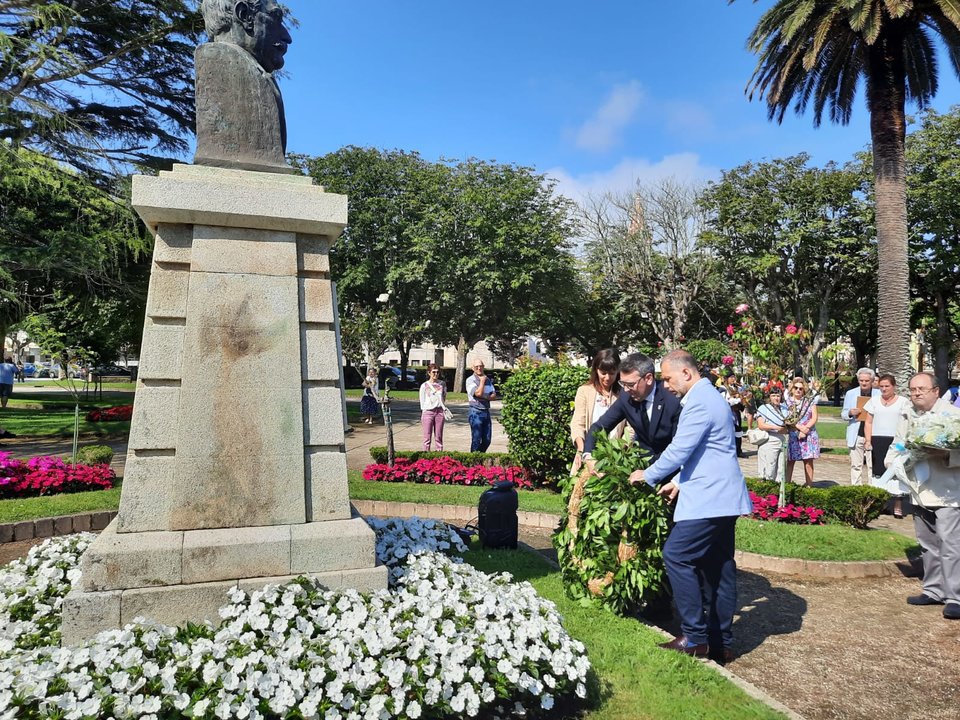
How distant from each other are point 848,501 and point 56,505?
9801mm

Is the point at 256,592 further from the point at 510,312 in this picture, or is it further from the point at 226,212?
the point at 510,312

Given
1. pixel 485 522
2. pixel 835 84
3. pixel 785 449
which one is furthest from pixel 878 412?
pixel 835 84

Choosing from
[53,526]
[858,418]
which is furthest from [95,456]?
[858,418]

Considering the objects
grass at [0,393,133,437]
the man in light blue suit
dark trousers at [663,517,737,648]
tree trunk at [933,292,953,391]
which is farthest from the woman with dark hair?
tree trunk at [933,292,953,391]

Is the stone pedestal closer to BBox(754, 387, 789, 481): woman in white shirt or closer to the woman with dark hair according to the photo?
the woman with dark hair

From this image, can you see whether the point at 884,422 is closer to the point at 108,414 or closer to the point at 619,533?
the point at 619,533

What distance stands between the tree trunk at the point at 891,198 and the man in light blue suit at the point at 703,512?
14.0m

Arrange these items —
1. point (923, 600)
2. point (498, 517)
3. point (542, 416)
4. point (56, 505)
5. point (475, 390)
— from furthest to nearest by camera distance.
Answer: point (475, 390)
point (542, 416)
point (56, 505)
point (498, 517)
point (923, 600)

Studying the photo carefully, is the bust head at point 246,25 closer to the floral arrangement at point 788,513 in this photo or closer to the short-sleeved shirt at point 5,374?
the floral arrangement at point 788,513

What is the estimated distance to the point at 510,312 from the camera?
106ft

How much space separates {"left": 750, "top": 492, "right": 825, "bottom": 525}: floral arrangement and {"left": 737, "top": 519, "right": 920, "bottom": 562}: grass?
27 cm

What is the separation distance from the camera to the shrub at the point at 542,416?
9.88m

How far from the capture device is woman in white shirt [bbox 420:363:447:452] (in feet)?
39.9

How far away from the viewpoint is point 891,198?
15727mm
